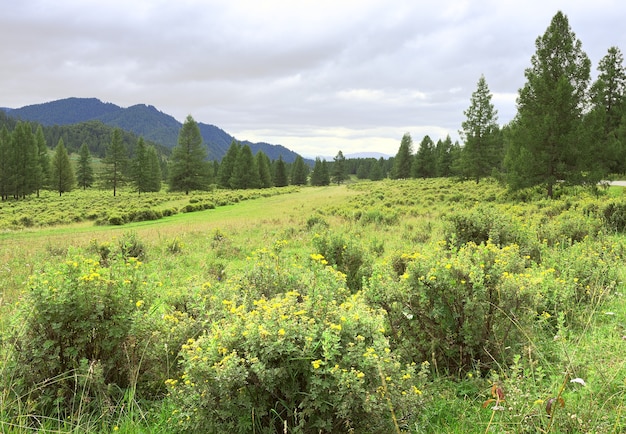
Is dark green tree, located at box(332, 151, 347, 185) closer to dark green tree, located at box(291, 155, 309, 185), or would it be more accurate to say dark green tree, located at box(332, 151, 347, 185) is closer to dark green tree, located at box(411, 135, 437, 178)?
dark green tree, located at box(291, 155, 309, 185)

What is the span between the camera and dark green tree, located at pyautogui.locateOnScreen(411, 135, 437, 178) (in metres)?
68.2

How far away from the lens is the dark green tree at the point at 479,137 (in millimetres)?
39719

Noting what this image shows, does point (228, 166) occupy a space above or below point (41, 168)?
above

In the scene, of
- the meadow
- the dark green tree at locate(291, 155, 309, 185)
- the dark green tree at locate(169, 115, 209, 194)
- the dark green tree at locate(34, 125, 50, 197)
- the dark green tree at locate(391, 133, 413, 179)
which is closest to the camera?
the meadow

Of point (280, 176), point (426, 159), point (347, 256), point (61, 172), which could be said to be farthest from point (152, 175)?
point (347, 256)

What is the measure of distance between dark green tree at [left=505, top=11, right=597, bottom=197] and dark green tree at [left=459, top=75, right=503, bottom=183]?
20456 mm

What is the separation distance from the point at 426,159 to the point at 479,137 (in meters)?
28.4

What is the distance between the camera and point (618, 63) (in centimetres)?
3306

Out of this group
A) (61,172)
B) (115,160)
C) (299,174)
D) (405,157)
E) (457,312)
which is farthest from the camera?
(299,174)

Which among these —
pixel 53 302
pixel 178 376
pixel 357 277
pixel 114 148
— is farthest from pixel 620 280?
pixel 114 148

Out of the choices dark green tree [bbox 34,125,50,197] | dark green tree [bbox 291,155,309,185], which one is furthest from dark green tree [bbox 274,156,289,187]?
dark green tree [bbox 34,125,50,197]

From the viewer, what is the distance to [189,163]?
5816 centimetres

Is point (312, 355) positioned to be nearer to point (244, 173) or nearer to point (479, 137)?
point (479, 137)

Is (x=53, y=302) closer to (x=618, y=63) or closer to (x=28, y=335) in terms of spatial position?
(x=28, y=335)
